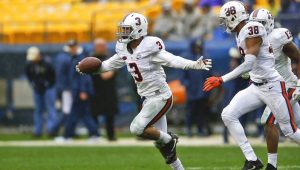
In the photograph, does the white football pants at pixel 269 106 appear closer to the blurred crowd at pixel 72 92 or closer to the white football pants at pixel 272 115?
the white football pants at pixel 272 115

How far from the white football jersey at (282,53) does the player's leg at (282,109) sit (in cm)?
63

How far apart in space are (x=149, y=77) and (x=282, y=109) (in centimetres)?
156

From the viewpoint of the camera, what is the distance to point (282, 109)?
10.1m

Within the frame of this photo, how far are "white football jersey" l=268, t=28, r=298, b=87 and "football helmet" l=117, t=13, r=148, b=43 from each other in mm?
1576

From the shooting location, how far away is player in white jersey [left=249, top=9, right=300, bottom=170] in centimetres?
1030

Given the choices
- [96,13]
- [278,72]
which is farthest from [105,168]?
[96,13]

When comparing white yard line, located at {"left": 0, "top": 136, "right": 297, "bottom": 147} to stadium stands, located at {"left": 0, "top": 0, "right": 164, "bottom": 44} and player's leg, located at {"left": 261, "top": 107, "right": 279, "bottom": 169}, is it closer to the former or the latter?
stadium stands, located at {"left": 0, "top": 0, "right": 164, "bottom": 44}

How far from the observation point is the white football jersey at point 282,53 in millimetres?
10508

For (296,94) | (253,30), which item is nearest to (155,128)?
(253,30)

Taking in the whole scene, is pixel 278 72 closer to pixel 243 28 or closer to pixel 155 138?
pixel 243 28

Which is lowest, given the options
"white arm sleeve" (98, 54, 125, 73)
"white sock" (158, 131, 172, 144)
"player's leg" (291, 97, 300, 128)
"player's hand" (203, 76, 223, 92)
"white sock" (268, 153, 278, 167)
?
"white sock" (268, 153, 278, 167)

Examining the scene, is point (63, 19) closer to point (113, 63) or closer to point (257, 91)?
point (113, 63)

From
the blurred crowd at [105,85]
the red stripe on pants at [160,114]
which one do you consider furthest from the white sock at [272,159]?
the blurred crowd at [105,85]

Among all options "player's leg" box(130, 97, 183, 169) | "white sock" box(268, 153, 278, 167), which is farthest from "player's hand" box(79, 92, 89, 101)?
"white sock" box(268, 153, 278, 167)
